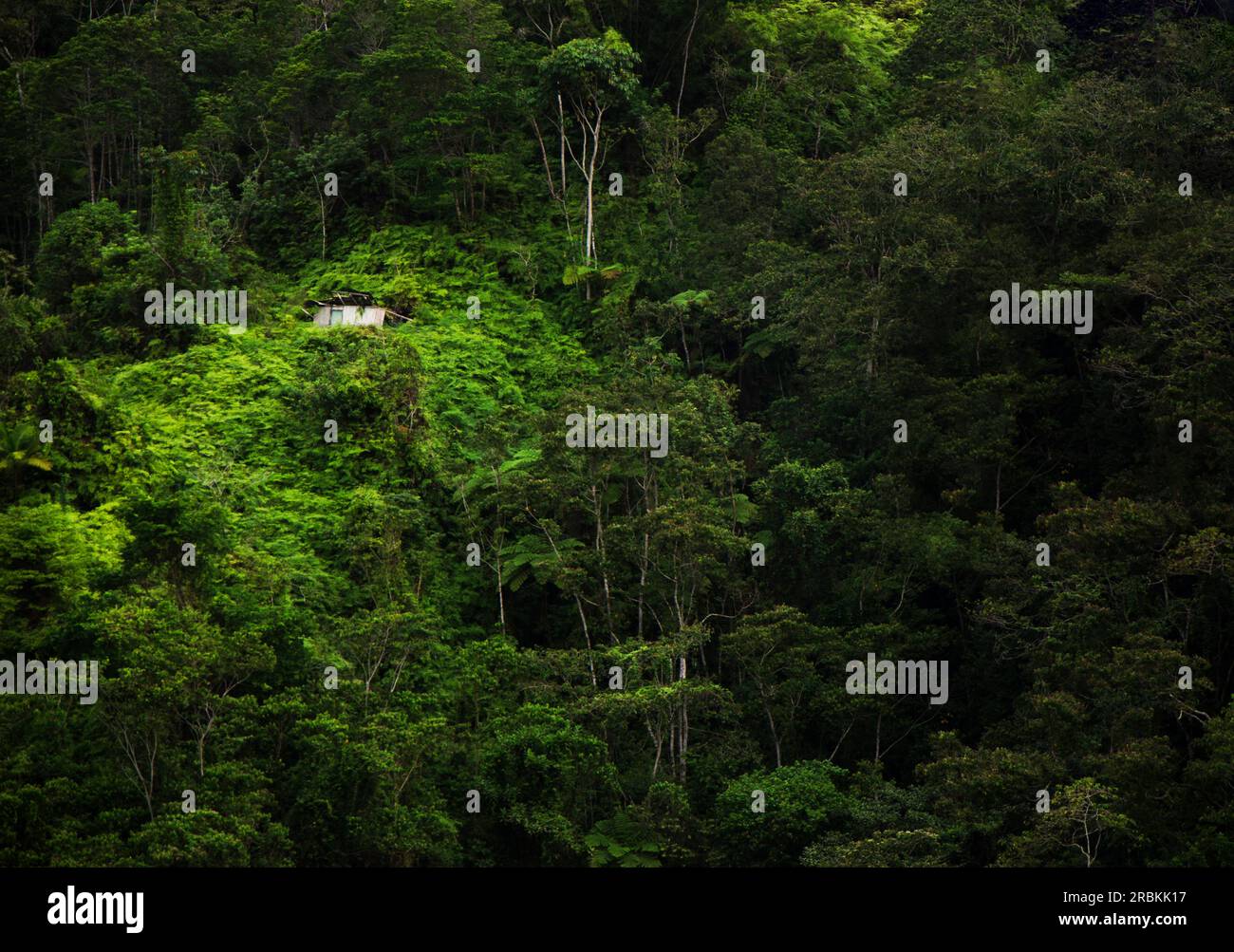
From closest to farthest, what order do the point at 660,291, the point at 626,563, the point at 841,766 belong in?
the point at 841,766, the point at 626,563, the point at 660,291

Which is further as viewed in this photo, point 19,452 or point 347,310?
point 347,310

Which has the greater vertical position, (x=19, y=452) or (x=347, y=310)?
(x=347, y=310)

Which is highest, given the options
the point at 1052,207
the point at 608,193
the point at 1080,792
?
the point at 608,193

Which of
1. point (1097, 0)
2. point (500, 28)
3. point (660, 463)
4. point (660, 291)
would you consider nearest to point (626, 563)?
→ point (660, 463)

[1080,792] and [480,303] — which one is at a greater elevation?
[480,303]

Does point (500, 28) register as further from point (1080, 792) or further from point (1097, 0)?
point (1080, 792)

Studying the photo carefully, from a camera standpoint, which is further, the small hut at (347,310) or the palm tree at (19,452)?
the small hut at (347,310)

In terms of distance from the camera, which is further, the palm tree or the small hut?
the small hut

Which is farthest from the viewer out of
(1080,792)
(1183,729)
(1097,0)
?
(1097,0)

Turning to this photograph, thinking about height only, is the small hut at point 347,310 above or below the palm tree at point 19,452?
above

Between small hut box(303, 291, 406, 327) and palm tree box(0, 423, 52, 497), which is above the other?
small hut box(303, 291, 406, 327)

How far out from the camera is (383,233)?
123ft

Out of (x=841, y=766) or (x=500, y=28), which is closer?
(x=841, y=766)

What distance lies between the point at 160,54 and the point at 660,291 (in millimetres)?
14062
